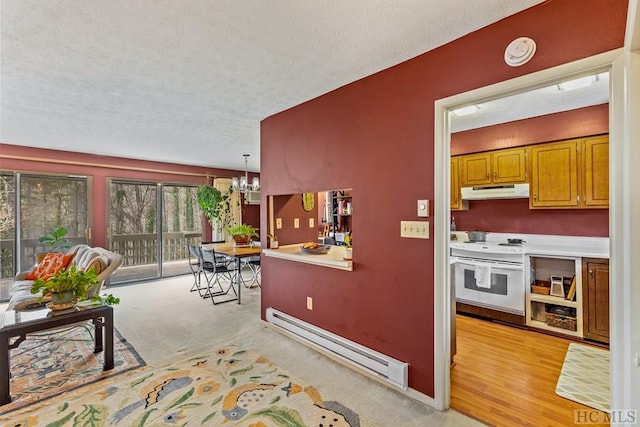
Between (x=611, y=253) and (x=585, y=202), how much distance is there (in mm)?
2386

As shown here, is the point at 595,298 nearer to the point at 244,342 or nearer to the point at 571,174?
the point at 571,174

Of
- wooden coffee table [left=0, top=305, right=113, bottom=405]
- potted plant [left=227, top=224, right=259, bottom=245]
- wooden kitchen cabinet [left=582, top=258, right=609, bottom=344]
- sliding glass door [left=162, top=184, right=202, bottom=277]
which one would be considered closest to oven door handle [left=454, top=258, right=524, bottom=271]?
wooden kitchen cabinet [left=582, top=258, right=609, bottom=344]

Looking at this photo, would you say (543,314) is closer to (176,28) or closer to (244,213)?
(176,28)

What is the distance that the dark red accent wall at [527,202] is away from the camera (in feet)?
10.7

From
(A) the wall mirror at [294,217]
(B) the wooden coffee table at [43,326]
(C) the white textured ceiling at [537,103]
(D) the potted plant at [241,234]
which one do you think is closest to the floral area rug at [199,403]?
(B) the wooden coffee table at [43,326]

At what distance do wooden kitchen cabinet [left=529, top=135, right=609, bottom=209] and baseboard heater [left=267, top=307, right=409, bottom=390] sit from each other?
2.76m

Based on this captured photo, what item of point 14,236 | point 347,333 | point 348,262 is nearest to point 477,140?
point 348,262

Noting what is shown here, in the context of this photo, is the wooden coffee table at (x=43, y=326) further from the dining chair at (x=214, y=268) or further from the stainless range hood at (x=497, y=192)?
the stainless range hood at (x=497, y=192)

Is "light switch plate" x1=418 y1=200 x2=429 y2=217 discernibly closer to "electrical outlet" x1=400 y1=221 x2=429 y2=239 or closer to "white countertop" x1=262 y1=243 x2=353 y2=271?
"electrical outlet" x1=400 y1=221 x2=429 y2=239

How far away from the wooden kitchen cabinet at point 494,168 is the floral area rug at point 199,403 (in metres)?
3.34

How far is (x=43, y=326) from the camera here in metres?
2.28

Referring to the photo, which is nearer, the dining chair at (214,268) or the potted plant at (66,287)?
the potted plant at (66,287)

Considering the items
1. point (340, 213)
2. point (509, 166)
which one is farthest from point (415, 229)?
point (340, 213)

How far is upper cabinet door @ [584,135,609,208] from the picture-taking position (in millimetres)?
3117
